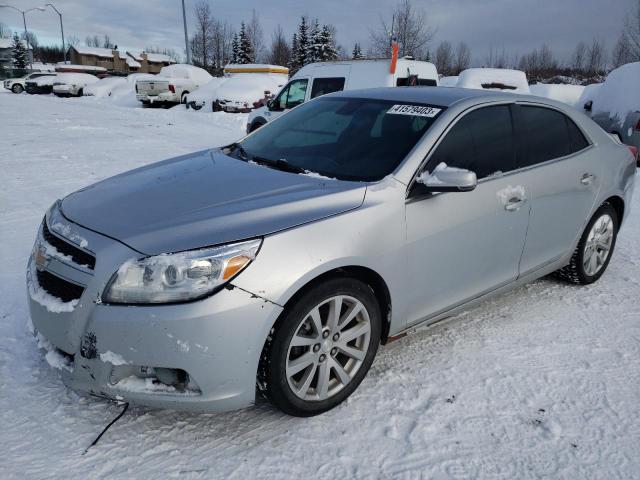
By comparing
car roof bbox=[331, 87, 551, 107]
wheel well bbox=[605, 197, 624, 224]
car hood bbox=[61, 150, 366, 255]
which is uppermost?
car roof bbox=[331, 87, 551, 107]

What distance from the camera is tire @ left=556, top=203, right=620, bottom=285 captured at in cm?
411

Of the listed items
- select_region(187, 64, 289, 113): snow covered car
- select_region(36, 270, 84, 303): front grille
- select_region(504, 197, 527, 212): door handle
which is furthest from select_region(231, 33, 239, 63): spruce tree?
select_region(36, 270, 84, 303): front grille

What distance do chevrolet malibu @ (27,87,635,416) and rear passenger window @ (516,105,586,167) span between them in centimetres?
2

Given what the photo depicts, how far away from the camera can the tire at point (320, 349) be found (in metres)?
2.38

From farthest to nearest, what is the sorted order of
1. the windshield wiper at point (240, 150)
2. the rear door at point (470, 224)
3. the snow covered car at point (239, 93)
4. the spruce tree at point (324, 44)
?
the spruce tree at point (324, 44), the snow covered car at point (239, 93), the windshield wiper at point (240, 150), the rear door at point (470, 224)

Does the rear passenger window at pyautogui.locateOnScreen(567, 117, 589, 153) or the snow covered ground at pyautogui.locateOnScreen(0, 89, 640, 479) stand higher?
the rear passenger window at pyautogui.locateOnScreen(567, 117, 589, 153)

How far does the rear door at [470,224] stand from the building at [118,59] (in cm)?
8497

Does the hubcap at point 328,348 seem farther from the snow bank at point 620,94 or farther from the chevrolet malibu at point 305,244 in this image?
the snow bank at point 620,94

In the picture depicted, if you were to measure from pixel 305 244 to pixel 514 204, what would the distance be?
5.22 ft

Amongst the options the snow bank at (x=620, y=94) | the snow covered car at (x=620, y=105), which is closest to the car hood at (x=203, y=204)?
the snow covered car at (x=620, y=105)

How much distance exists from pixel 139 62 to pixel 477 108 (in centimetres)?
8657

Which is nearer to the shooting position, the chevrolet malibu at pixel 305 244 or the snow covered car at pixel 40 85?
the chevrolet malibu at pixel 305 244

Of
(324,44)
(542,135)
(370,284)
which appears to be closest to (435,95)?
(542,135)

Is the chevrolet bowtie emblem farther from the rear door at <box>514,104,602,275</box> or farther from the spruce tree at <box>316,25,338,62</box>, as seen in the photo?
the spruce tree at <box>316,25,338,62</box>
